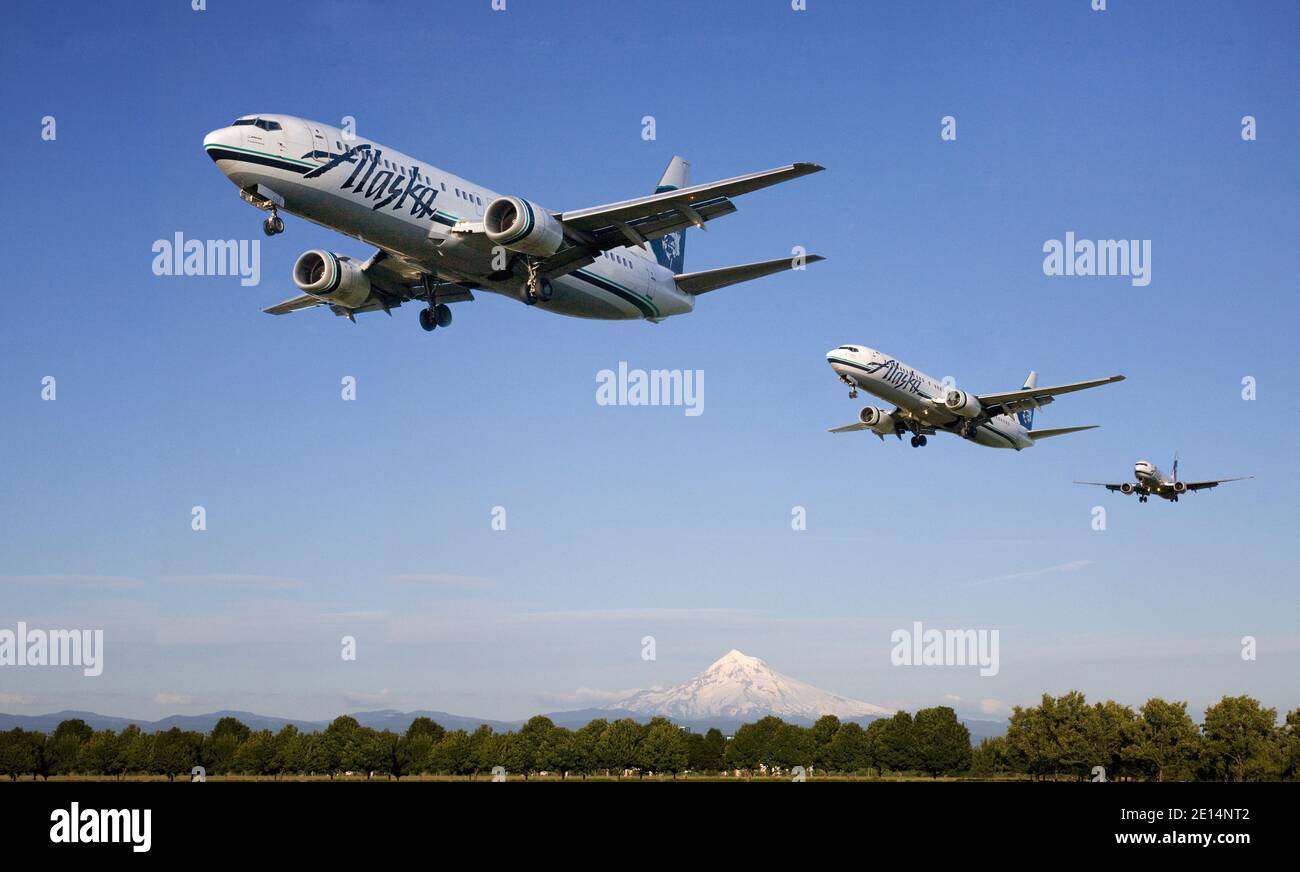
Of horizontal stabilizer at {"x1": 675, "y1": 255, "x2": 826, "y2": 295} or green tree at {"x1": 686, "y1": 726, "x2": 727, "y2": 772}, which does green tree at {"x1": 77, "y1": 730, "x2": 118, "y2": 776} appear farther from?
horizontal stabilizer at {"x1": 675, "y1": 255, "x2": 826, "y2": 295}

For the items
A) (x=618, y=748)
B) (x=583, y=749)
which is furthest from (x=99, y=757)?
(x=618, y=748)

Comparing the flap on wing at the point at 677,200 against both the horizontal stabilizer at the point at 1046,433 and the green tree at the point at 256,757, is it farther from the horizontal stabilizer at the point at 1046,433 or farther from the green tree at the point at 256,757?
the green tree at the point at 256,757

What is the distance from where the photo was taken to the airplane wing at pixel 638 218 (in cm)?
4466

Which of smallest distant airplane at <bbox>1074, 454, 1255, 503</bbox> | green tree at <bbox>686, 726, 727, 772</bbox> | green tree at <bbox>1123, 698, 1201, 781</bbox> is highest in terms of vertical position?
smallest distant airplane at <bbox>1074, 454, 1255, 503</bbox>

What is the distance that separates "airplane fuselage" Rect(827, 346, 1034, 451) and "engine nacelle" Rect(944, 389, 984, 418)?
38cm

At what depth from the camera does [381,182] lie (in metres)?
44.1

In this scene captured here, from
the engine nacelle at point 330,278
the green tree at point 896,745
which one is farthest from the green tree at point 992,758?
the engine nacelle at point 330,278

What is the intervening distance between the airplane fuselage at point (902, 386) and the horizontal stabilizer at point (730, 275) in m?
18.2

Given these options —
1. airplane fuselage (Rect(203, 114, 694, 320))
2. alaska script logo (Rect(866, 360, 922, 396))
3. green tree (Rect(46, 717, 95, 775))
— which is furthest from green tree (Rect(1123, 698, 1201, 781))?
green tree (Rect(46, 717, 95, 775))

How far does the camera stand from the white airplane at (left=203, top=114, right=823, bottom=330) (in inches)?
1671

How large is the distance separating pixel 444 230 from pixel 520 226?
2.91m
